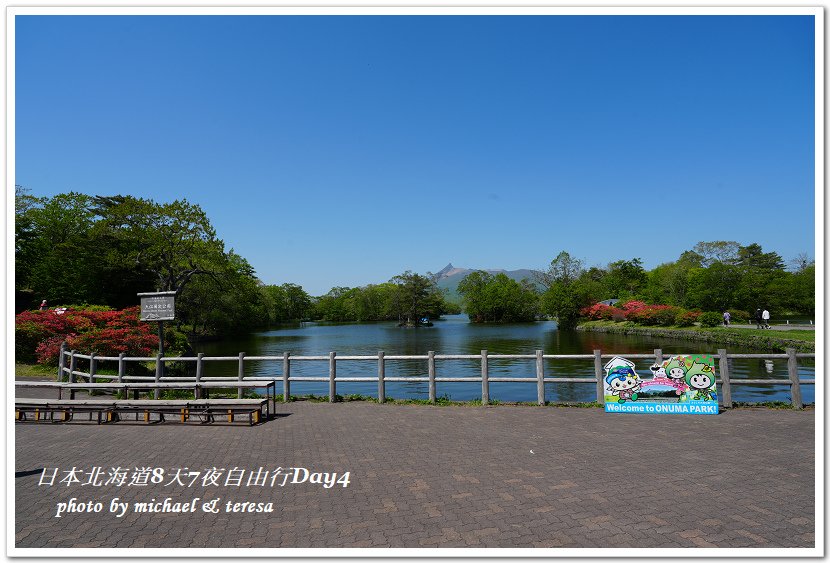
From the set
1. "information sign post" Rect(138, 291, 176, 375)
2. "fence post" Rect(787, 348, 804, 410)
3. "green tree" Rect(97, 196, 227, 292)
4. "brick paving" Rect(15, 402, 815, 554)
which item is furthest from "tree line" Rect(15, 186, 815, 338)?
"fence post" Rect(787, 348, 804, 410)

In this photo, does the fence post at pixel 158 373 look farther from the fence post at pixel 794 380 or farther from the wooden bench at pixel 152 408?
the fence post at pixel 794 380

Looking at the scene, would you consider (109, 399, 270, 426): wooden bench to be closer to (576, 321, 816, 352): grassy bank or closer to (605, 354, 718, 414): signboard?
(605, 354, 718, 414): signboard

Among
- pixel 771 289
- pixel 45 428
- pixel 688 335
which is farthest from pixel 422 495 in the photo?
pixel 771 289

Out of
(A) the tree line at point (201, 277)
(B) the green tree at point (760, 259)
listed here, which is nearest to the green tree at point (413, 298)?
(A) the tree line at point (201, 277)

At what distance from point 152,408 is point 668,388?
1137 cm

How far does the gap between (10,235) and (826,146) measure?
9.63 metres

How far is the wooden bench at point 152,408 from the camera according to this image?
9.98 metres

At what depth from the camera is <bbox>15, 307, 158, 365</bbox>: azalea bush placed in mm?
18312

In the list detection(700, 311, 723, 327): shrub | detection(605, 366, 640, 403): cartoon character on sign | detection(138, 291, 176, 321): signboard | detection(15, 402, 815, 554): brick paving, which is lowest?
detection(15, 402, 815, 554): brick paving

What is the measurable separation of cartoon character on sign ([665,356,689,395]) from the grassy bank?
60.4 feet

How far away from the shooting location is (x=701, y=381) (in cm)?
1018

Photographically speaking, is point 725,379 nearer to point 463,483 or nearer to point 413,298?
point 463,483

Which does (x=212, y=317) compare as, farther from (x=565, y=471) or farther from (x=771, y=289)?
(x=771, y=289)

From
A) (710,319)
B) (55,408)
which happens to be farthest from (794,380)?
(710,319)
